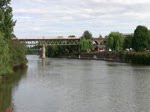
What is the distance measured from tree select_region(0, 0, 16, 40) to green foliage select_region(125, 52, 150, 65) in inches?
2382

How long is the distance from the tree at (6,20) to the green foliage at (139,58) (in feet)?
199

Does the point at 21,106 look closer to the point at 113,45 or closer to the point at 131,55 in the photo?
the point at 131,55

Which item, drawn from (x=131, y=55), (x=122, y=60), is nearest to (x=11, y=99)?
(x=131, y=55)

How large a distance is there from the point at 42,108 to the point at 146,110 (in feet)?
27.7

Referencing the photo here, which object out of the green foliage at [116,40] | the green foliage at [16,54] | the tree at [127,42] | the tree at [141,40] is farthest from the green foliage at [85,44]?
the green foliage at [16,54]

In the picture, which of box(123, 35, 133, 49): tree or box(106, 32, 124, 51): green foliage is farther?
box(106, 32, 124, 51): green foliage

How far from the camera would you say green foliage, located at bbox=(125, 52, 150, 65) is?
362ft

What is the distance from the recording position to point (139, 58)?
116 metres

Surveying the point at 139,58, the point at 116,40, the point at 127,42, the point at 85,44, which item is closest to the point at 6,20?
the point at 139,58

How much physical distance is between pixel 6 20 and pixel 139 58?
67.7m

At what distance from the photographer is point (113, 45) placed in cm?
16288

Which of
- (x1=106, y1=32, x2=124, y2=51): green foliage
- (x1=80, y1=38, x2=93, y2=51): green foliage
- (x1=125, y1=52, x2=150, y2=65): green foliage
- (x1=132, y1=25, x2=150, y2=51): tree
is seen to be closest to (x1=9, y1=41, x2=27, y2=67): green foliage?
(x1=125, y1=52, x2=150, y2=65): green foliage

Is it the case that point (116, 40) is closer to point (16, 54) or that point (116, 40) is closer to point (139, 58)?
point (139, 58)

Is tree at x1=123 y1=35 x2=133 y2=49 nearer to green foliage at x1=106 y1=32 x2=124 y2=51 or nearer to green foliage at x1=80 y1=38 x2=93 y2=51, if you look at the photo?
green foliage at x1=106 y1=32 x2=124 y2=51
